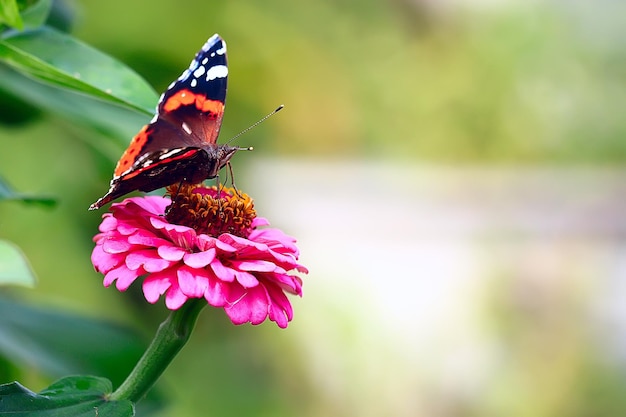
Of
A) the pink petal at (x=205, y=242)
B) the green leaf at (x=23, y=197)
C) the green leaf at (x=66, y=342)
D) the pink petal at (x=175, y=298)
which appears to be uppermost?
the pink petal at (x=205, y=242)

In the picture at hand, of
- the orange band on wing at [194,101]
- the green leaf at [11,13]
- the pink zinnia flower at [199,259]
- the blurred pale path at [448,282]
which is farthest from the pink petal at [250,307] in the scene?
the blurred pale path at [448,282]

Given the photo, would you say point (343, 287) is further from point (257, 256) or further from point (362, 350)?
point (257, 256)

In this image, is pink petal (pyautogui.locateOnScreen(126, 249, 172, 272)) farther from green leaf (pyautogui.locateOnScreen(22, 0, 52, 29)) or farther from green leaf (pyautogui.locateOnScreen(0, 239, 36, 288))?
green leaf (pyautogui.locateOnScreen(22, 0, 52, 29))

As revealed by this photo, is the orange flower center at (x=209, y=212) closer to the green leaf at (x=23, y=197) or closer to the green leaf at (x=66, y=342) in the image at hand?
the green leaf at (x=23, y=197)

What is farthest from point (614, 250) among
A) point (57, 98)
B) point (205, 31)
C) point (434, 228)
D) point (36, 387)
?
point (57, 98)

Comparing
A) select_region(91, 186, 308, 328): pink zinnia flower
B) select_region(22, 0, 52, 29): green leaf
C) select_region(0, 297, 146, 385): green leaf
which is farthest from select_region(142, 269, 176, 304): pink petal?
select_region(0, 297, 146, 385): green leaf
